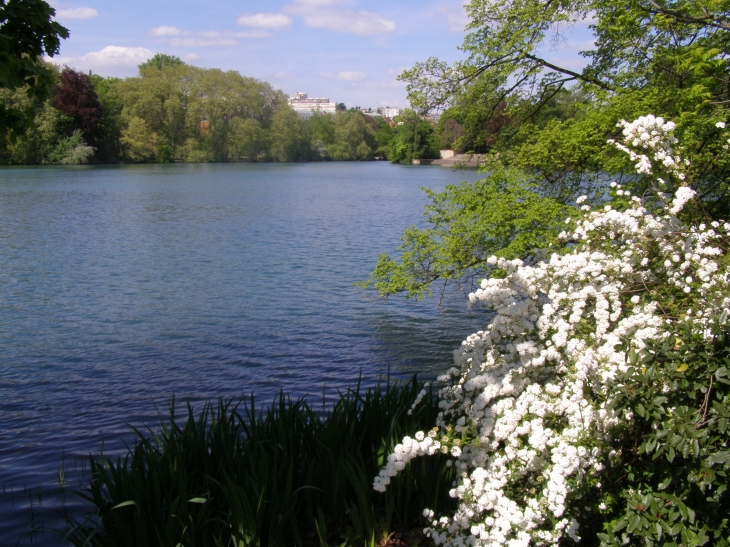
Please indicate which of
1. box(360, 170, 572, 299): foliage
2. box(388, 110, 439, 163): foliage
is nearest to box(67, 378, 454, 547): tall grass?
box(360, 170, 572, 299): foliage

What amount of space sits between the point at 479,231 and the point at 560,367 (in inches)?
257

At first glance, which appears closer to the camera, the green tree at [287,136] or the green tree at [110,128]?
the green tree at [110,128]

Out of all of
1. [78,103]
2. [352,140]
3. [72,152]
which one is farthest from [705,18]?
[352,140]

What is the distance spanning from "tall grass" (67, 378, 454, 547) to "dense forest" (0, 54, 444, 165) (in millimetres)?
67185

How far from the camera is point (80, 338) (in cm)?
1292

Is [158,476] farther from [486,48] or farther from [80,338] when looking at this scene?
[486,48]

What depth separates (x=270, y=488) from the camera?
4844 mm

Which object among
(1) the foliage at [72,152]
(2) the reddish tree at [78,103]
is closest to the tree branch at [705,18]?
(1) the foliage at [72,152]

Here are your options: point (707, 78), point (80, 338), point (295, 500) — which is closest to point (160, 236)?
point (80, 338)

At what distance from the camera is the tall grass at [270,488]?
4.54m

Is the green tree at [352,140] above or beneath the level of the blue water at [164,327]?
above

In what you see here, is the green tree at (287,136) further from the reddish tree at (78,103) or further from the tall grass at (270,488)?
the tall grass at (270,488)

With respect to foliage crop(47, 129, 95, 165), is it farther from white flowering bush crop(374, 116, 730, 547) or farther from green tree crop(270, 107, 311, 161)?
white flowering bush crop(374, 116, 730, 547)

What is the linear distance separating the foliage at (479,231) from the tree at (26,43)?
6825mm
